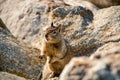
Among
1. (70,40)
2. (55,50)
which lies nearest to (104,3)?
(70,40)

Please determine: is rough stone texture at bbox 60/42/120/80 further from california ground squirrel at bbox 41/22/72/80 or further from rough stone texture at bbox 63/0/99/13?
rough stone texture at bbox 63/0/99/13

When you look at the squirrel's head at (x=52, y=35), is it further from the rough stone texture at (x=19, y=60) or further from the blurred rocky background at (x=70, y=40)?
the rough stone texture at (x=19, y=60)

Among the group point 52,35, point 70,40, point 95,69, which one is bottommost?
point 70,40

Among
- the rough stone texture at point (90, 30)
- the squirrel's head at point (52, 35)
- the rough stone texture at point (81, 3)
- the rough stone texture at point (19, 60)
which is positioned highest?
the squirrel's head at point (52, 35)

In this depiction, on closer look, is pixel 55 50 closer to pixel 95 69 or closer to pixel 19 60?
pixel 19 60

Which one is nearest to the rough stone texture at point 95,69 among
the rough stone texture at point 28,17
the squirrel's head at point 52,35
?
the squirrel's head at point 52,35
